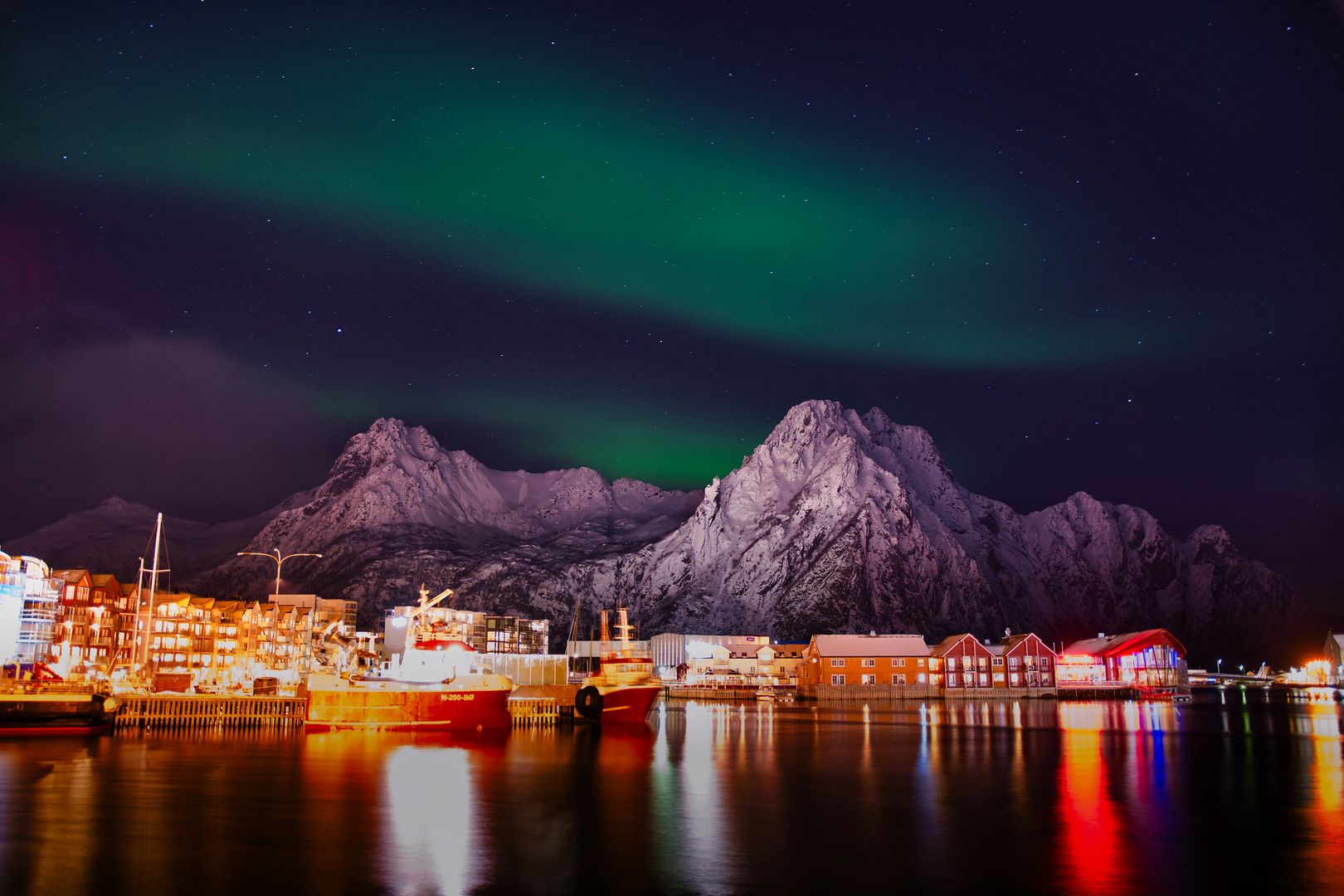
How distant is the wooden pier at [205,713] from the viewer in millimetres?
81688

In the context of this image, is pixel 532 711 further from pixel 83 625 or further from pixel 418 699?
pixel 83 625

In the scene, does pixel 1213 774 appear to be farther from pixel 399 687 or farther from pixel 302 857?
pixel 399 687

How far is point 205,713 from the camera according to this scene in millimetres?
84750

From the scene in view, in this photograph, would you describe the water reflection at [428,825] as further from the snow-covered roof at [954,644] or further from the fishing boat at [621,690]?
the snow-covered roof at [954,644]

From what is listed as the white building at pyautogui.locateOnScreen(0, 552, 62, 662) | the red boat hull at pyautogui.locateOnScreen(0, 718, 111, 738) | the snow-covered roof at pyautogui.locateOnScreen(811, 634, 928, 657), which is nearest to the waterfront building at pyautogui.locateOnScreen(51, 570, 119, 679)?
the white building at pyautogui.locateOnScreen(0, 552, 62, 662)

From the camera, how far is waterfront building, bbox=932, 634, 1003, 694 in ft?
484

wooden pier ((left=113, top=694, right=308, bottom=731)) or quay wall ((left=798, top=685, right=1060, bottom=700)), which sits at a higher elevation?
wooden pier ((left=113, top=694, right=308, bottom=731))

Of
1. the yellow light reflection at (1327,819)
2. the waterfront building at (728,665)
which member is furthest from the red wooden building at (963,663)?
the yellow light reflection at (1327,819)

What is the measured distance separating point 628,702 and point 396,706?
22.2 m

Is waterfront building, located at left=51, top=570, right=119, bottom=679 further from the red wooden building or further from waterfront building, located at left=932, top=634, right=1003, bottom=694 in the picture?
the red wooden building

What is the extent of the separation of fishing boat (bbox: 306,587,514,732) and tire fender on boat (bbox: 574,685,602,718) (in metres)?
12.3

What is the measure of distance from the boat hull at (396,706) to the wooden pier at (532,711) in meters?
8.70

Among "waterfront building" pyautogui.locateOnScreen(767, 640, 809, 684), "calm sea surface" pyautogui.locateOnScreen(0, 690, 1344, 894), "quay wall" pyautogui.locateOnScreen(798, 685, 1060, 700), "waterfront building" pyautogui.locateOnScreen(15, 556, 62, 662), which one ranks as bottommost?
"quay wall" pyautogui.locateOnScreen(798, 685, 1060, 700)

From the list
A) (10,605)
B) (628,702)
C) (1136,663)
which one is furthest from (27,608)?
(1136,663)
